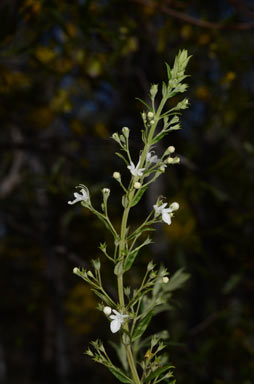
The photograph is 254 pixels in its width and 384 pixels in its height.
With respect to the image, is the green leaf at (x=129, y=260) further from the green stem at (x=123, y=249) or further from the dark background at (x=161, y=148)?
the dark background at (x=161, y=148)

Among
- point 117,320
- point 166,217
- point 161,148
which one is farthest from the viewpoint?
point 161,148

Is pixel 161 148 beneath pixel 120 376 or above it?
above

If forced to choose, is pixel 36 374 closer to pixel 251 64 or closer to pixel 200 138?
pixel 200 138

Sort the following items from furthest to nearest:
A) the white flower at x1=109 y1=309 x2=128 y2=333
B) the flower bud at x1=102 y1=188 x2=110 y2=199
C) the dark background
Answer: the dark background, the flower bud at x1=102 y1=188 x2=110 y2=199, the white flower at x1=109 y1=309 x2=128 y2=333

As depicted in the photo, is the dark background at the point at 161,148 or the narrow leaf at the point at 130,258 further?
the dark background at the point at 161,148

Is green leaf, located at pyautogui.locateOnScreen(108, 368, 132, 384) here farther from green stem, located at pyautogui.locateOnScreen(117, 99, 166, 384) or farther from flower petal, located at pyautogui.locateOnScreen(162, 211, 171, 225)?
flower petal, located at pyautogui.locateOnScreen(162, 211, 171, 225)

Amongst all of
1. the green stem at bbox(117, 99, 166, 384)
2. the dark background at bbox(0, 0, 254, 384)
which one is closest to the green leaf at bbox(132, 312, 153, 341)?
the green stem at bbox(117, 99, 166, 384)

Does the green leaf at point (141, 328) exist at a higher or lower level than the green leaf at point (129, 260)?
lower

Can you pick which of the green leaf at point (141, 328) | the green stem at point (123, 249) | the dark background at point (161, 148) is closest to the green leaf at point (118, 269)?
the green stem at point (123, 249)

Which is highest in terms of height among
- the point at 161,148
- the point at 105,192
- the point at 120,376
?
the point at 161,148

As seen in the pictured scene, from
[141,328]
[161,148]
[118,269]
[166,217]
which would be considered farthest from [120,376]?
[161,148]

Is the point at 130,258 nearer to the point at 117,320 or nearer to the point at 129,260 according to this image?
the point at 129,260
